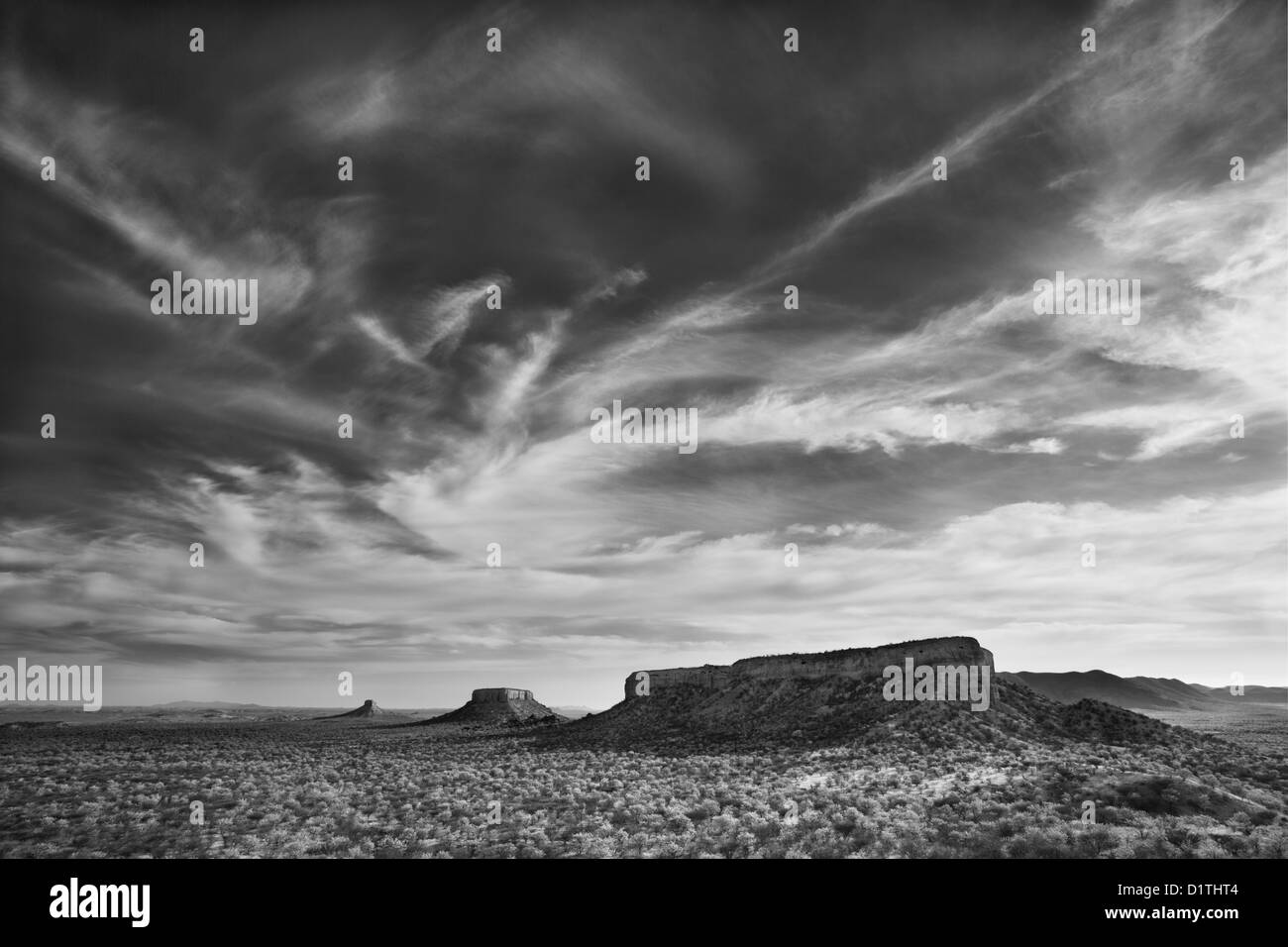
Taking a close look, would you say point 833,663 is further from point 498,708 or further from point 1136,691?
point 1136,691

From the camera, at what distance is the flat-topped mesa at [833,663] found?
43531 mm

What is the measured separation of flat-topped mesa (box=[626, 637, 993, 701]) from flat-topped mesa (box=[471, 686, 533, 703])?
31.1 metres

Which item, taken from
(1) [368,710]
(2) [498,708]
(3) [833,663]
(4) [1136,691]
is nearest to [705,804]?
(3) [833,663]

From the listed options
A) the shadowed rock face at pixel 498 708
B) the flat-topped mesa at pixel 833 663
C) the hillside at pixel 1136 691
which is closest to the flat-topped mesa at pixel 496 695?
the shadowed rock face at pixel 498 708

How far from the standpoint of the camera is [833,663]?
5200 cm

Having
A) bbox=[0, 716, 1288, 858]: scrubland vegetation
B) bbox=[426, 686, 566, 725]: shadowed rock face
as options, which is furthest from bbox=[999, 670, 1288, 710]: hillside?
bbox=[0, 716, 1288, 858]: scrubland vegetation

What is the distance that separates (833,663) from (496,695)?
59.0 metres

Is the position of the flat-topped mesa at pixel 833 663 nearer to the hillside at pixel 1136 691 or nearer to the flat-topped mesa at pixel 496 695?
the flat-topped mesa at pixel 496 695

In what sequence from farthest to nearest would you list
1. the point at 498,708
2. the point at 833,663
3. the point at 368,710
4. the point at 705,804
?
the point at 368,710 → the point at 498,708 → the point at 833,663 → the point at 705,804

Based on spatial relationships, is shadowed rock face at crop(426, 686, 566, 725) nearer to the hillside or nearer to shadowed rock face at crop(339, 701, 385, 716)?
shadowed rock face at crop(339, 701, 385, 716)

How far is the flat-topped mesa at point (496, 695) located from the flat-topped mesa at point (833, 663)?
31.1 meters

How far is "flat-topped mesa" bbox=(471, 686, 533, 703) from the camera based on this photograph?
314ft
